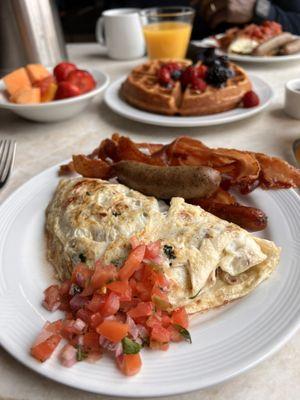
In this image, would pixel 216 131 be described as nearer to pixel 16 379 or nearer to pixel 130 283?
pixel 130 283

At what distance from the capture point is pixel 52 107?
231 centimetres

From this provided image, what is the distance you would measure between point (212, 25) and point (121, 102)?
2211 millimetres

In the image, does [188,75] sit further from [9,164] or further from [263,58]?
[9,164]

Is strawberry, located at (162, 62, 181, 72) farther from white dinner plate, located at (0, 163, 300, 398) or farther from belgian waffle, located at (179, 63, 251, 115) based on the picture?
white dinner plate, located at (0, 163, 300, 398)

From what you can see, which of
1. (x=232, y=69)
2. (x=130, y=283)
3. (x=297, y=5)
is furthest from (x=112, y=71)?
(x=130, y=283)

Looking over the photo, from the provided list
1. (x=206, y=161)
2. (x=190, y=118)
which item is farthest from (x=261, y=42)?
(x=206, y=161)

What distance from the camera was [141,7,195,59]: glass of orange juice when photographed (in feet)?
10.5

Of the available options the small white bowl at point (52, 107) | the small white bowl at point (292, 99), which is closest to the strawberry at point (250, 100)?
the small white bowl at point (292, 99)

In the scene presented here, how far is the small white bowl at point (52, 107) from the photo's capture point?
2.29 meters

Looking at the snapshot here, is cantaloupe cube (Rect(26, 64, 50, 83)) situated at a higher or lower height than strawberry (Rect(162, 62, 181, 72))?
higher

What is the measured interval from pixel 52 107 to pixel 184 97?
2.47ft

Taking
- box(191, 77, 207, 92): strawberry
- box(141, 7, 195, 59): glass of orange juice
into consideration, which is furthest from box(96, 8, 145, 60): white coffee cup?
box(191, 77, 207, 92): strawberry

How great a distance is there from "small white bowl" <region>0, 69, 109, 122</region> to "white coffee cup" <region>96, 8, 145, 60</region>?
41.8 inches

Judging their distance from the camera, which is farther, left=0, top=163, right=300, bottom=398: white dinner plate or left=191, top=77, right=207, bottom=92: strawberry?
left=191, top=77, right=207, bottom=92: strawberry
